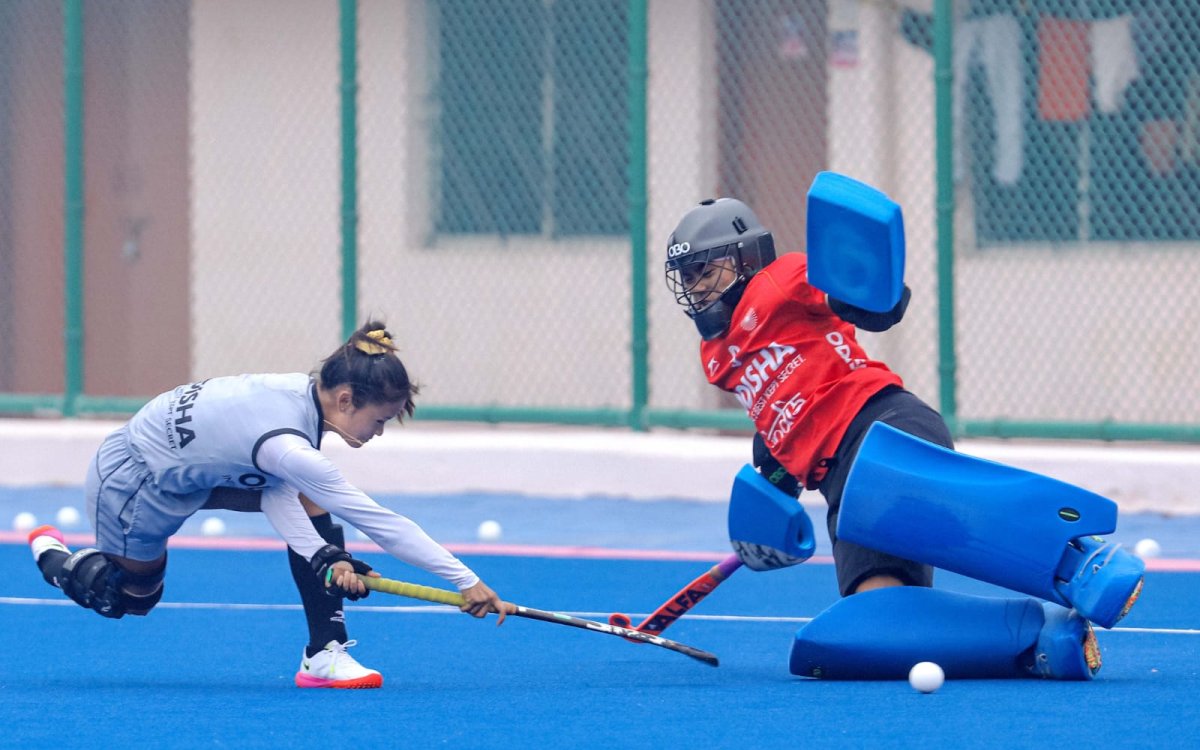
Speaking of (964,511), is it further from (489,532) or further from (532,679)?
(489,532)

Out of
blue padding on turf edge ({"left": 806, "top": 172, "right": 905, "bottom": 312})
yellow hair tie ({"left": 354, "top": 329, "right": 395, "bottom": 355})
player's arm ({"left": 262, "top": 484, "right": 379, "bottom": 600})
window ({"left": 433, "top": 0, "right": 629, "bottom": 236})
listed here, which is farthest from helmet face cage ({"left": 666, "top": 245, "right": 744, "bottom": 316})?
window ({"left": 433, "top": 0, "right": 629, "bottom": 236})

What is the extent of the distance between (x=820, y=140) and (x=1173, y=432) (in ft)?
8.19

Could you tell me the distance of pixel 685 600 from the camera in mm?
5824

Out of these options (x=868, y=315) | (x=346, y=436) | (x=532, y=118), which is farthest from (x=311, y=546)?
(x=532, y=118)

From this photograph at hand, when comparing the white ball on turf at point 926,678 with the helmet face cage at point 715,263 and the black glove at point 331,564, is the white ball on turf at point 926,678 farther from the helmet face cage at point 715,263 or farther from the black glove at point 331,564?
the black glove at point 331,564

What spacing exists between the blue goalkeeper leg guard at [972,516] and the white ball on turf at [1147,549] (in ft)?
8.75

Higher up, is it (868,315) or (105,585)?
(868,315)

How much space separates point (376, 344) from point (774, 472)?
4.04 ft

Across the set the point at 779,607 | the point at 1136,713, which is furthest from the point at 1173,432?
the point at 1136,713

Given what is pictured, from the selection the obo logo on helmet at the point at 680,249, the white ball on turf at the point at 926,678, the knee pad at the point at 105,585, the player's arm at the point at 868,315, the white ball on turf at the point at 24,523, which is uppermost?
the obo logo on helmet at the point at 680,249

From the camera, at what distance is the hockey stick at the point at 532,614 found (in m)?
5.09

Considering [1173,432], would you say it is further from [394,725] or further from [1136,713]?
[394,725]

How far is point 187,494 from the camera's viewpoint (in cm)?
549

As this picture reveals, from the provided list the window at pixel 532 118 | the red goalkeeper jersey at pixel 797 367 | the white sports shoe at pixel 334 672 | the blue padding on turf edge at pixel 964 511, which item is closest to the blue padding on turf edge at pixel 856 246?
the red goalkeeper jersey at pixel 797 367
